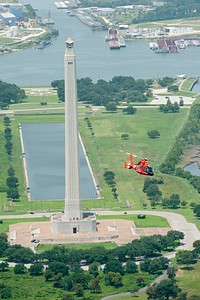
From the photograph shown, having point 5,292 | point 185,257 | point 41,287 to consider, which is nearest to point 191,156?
point 185,257

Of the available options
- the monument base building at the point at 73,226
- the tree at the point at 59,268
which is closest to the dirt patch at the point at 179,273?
the tree at the point at 59,268

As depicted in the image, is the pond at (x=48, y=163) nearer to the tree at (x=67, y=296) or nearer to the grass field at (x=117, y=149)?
the grass field at (x=117, y=149)

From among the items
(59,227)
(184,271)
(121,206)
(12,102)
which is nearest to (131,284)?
(184,271)

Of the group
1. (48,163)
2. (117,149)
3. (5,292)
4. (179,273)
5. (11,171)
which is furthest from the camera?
→ (117,149)

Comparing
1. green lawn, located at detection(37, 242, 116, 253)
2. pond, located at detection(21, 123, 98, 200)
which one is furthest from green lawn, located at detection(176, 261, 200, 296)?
pond, located at detection(21, 123, 98, 200)

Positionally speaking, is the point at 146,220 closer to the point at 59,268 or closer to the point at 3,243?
the point at 3,243

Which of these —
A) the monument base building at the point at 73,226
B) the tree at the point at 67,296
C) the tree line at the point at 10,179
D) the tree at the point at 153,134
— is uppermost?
the tree at the point at 153,134

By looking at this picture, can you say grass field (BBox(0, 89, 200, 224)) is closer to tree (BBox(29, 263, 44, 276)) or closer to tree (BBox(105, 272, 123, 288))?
tree (BBox(29, 263, 44, 276))
